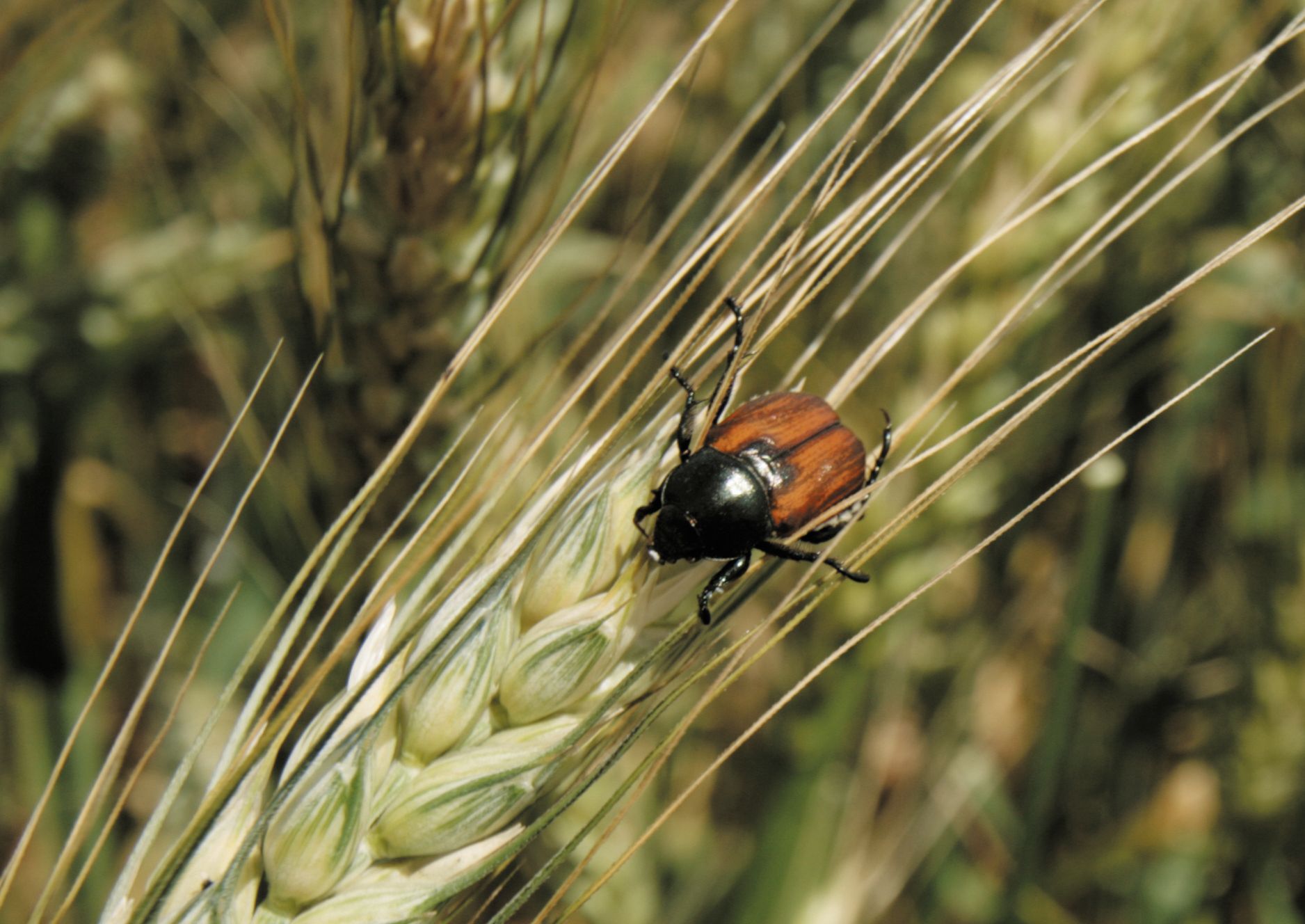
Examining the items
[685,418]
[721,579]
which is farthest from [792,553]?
[685,418]

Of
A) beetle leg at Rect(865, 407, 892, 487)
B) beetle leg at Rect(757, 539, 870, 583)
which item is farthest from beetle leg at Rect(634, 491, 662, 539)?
beetle leg at Rect(865, 407, 892, 487)

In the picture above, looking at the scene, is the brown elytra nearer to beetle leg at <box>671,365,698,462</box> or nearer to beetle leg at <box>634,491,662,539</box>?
beetle leg at <box>671,365,698,462</box>

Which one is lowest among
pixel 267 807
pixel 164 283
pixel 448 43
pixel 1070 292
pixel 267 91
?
pixel 1070 292

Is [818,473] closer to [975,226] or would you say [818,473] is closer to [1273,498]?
[975,226]

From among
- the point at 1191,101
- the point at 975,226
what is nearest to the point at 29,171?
the point at 975,226

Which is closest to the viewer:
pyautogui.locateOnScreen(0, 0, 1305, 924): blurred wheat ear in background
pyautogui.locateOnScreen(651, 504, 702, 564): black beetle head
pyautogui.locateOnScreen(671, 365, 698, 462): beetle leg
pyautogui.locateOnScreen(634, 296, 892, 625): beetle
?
pyautogui.locateOnScreen(0, 0, 1305, 924): blurred wheat ear in background
